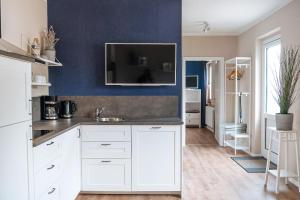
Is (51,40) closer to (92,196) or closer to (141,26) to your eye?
(141,26)

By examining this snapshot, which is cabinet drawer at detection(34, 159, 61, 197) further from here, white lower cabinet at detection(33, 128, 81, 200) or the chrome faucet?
the chrome faucet

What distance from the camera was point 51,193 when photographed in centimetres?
246

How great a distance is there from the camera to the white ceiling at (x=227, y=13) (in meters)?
4.17

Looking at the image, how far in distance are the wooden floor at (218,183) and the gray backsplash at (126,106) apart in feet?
3.28

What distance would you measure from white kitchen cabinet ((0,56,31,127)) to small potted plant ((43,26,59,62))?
180 cm

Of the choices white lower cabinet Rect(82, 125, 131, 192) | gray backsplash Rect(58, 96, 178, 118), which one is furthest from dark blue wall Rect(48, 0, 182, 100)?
white lower cabinet Rect(82, 125, 131, 192)

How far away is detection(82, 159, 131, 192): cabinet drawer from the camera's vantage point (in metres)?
3.43

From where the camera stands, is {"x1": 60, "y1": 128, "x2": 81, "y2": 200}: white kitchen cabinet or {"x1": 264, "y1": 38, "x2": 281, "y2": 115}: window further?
{"x1": 264, "y1": 38, "x2": 281, "y2": 115}: window

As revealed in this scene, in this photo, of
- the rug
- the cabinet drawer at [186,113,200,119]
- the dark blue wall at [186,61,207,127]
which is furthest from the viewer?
the dark blue wall at [186,61,207,127]

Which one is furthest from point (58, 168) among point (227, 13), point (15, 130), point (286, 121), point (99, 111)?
point (227, 13)

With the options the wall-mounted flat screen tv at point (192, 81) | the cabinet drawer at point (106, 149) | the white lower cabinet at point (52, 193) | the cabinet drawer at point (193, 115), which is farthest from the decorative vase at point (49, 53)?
the wall-mounted flat screen tv at point (192, 81)

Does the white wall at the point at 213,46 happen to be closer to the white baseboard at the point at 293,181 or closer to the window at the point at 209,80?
the window at the point at 209,80

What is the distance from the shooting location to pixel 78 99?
13.0ft

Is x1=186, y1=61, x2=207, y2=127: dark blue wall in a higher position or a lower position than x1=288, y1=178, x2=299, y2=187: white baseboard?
higher
